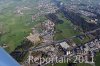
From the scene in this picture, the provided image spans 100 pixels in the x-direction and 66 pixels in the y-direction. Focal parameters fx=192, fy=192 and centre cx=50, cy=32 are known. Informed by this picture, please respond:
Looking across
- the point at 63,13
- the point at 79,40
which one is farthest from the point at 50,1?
the point at 79,40

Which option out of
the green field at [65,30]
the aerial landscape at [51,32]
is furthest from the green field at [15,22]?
the green field at [65,30]

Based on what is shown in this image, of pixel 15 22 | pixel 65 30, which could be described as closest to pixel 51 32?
pixel 65 30

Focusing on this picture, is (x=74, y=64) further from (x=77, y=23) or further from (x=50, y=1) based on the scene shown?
(x=50, y=1)

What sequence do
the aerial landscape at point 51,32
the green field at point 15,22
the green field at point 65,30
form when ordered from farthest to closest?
1. the green field at point 65,30
2. the green field at point 15,22
3. the aerial landscape at point 51,32

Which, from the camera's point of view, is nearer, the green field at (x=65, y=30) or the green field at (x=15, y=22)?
the green field at (x=15, y=22)

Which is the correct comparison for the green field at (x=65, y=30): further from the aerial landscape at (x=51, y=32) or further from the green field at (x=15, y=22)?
the green field at (x=15, y=22)

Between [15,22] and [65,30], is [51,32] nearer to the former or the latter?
[65,30]

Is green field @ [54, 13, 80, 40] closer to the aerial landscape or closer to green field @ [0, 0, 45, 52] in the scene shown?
the aerial landscape

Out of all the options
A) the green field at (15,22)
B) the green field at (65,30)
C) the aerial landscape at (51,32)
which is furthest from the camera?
the green field at (65,30)
